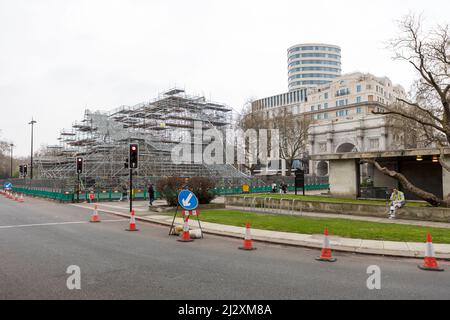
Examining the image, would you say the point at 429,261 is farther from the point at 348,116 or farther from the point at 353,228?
the point at 348,116

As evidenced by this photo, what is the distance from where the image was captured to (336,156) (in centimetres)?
2602

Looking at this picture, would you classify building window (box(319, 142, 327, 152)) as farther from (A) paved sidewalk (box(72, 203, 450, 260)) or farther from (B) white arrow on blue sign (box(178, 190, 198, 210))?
(B) white arrow on blue sign (box(178, 190, 198, 210))

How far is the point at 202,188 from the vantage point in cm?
2225

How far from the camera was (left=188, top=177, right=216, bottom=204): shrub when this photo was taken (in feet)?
71.9

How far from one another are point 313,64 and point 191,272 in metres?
136

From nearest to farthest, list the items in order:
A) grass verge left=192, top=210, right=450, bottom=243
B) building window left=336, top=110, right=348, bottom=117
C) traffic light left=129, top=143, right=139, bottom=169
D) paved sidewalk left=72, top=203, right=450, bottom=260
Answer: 1. paved sidewalk left=72, top=203, right=450, bottom=260
2. grass verge left=192, top=210, right=450, bottom=243
3. traffic light left=129, top=143, right=139, bottom=169
4. building window left=336, top=110, right=348, bottom=117

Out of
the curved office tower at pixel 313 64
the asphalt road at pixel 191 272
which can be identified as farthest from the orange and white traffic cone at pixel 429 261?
the curved office tower at pixel 313 64

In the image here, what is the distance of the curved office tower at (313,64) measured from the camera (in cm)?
13275

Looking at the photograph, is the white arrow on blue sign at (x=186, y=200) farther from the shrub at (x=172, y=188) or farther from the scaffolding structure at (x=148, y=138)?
the scaffolding structure at (x=148, y=138)

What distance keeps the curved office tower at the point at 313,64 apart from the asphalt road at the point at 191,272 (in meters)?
130

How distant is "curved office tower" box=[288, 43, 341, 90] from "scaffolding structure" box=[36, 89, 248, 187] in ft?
255

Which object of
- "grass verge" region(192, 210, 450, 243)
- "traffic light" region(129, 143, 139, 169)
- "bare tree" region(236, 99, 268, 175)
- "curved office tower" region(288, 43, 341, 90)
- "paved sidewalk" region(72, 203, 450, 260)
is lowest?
"paved sidewalk" region(72, 203, 450, 260)

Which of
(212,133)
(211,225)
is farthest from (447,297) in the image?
(212,133)

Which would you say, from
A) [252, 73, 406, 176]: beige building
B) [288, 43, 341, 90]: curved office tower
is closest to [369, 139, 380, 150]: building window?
[252, 73, 406, 176]: beige building
